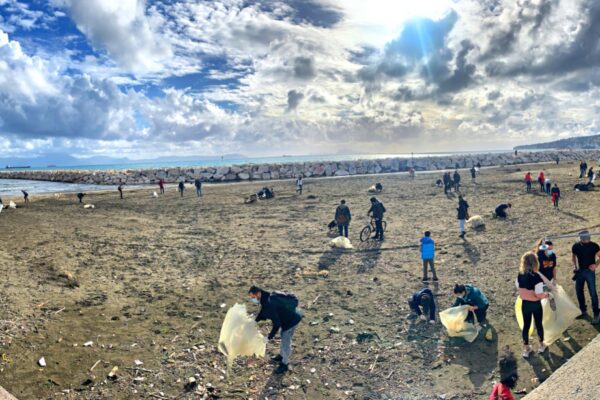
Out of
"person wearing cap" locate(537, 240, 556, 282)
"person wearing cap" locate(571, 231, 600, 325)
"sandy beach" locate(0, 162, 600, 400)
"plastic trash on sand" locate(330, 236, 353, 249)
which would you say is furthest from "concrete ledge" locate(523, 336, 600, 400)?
"plastic trash on sand" locate(330, 236, 353, 249)

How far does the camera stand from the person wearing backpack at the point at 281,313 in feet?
21.8

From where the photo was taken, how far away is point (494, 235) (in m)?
14.7

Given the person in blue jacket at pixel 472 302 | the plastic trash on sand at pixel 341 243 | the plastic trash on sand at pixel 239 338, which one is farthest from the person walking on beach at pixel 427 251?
the plastic trash on sand at pixel 239 338

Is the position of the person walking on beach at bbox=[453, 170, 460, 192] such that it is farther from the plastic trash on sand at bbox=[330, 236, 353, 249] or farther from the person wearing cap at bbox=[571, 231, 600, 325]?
the person wearing cap at bbox=[571, 231, 600, 325]

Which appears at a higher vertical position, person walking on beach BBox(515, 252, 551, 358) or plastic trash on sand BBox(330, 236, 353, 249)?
person walking on beach BBox(515, 252, 551, 358)

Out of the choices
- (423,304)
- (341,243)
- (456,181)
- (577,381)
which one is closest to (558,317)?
→ (577,381)

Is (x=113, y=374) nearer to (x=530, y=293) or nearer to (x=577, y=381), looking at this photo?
(x=577, y=381)

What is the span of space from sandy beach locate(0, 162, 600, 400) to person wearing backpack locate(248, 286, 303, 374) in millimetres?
361

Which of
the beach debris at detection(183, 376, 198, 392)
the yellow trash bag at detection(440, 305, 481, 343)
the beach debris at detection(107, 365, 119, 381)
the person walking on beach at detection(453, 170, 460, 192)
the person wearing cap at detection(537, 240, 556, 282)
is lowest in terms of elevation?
the beach debris at detection(183, 376, 198, 392)

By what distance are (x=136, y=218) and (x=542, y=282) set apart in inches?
759

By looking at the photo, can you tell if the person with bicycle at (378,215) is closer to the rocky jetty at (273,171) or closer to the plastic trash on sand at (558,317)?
the plastic trash on sand at (558,317)

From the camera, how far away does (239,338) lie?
6355 millimetres

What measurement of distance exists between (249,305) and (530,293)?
20.1 feet

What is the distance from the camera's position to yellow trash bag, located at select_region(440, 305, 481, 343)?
23.7ft
